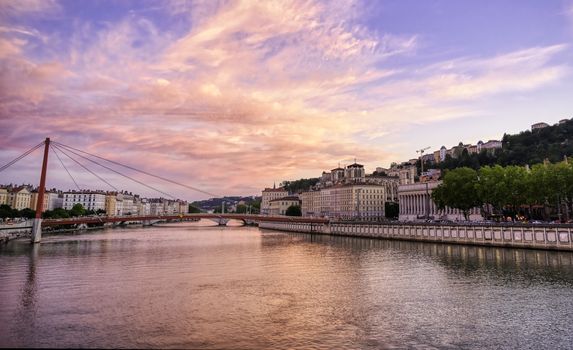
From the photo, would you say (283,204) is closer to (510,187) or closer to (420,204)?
(420,204)

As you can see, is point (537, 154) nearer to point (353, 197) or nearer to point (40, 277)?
point (353, 197)

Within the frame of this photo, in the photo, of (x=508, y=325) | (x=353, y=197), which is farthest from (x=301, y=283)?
(x=353, y=197)

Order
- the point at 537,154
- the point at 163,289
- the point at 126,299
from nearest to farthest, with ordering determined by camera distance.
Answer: the point at 126,299, the point at 163,289, the point at 537,154

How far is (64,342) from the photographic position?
13594mm

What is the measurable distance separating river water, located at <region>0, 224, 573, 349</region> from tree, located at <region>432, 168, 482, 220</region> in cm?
3005

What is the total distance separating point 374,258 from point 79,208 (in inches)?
4191

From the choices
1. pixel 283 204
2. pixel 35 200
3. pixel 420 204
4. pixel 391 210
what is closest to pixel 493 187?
pixel 420 204

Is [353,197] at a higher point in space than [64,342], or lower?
higher

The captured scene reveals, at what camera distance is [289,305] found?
19.5 m

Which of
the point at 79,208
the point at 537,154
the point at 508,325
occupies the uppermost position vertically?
the point at 537,154

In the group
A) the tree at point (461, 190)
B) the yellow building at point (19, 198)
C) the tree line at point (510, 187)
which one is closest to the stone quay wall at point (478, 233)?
the tree line at point (510, 187)

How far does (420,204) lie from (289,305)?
299 ft

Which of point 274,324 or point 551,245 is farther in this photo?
point 551,245

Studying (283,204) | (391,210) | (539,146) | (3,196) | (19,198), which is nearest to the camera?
(391,210)
